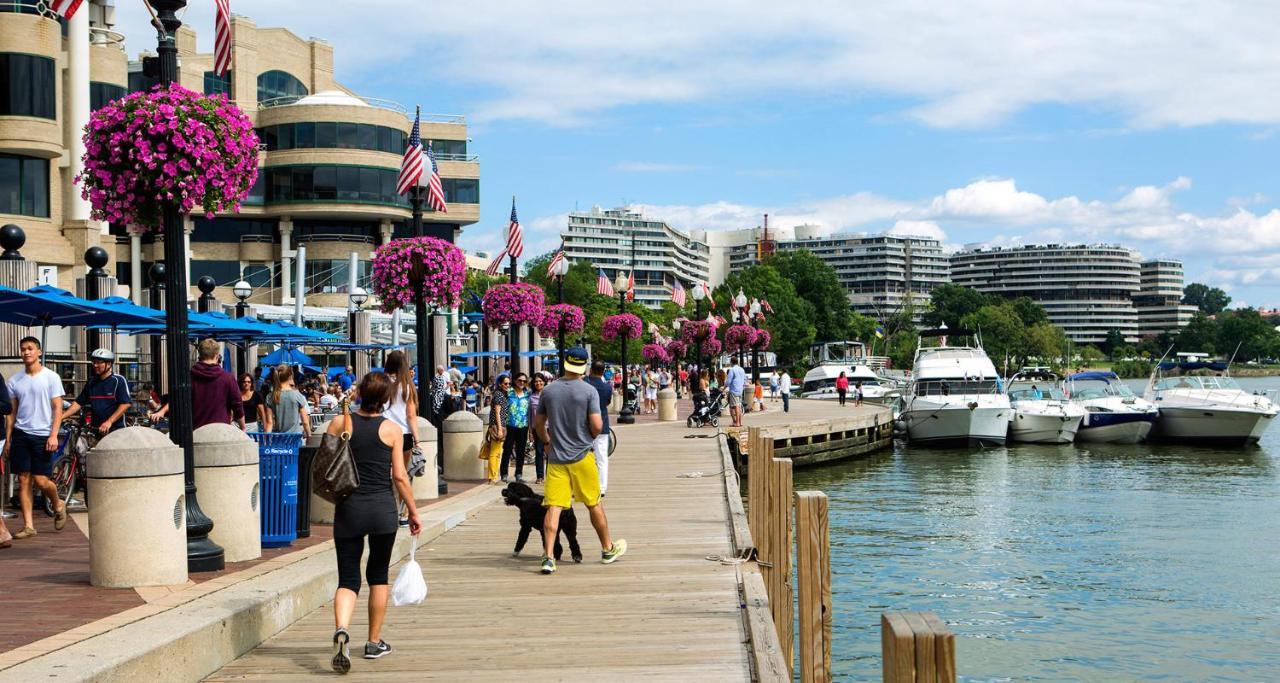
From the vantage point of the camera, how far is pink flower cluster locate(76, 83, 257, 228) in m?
10.4

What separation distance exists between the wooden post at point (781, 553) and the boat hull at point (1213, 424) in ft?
136

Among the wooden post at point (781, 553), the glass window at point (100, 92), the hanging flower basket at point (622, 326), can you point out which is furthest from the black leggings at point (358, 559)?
the glass window at point (100, 92)

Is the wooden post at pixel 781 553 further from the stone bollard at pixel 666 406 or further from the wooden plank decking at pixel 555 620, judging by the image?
the stone bollard at pixel 666 406

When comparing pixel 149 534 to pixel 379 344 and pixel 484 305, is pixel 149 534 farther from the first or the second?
pixel 379 344

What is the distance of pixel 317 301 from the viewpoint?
6875cm

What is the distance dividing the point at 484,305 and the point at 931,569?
14861 mm

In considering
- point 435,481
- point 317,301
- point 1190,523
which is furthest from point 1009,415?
point 317,301

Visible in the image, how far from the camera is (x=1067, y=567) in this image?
21906 mm

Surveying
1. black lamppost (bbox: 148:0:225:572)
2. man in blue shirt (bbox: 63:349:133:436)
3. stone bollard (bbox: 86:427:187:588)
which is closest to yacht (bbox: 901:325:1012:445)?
man in blue shirt (bbox: 63:349:133:436)

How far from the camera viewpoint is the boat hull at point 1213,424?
4828 centimetres

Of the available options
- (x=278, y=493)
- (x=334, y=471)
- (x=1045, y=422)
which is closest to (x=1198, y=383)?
(x=1045, y=422)

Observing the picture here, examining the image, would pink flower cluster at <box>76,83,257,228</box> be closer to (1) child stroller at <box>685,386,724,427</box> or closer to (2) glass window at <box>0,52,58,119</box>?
(2) glass window at <box>0,52,58,119</box>

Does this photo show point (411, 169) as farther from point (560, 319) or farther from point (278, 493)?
point (560, 319)

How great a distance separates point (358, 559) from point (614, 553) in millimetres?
4635
